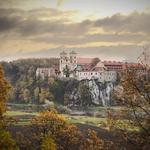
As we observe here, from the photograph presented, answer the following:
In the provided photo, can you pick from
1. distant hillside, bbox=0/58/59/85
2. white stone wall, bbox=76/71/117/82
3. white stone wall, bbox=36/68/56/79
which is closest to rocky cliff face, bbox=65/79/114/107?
white stone wall, bbox=76/71/117/82

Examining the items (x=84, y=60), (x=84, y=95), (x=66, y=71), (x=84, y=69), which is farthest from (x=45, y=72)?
(x=84, y=95)

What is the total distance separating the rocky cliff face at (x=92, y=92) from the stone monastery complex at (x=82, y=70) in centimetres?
103

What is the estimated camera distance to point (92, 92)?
42344 mm

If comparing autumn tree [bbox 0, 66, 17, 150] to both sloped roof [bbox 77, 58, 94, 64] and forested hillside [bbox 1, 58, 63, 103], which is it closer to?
forested hillside [bbox 1, 58, 63, 103]

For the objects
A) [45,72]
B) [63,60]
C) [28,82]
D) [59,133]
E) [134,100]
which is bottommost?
[59,133]

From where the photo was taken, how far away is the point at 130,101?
16.6ft

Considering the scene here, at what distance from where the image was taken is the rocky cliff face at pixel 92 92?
40175 mm

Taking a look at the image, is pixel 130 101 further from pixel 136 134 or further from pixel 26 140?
pixel 26 140

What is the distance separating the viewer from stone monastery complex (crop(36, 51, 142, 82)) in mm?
43969

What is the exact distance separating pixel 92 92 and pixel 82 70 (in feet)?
12.4

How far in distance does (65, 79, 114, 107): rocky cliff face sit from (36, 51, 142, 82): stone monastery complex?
103 centimetres

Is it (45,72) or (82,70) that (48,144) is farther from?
(45,72)

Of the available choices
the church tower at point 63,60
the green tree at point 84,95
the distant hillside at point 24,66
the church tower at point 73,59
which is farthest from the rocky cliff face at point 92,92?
the distant hillside at point 24,66

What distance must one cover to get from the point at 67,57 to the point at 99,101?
816 cm
